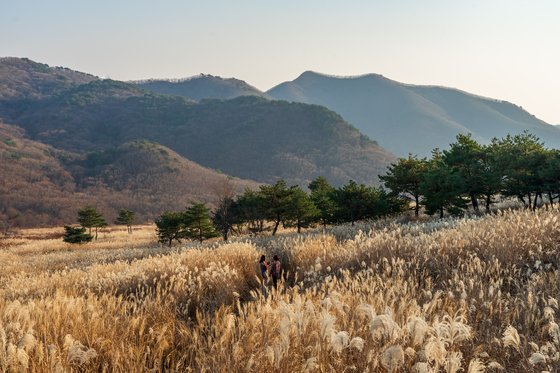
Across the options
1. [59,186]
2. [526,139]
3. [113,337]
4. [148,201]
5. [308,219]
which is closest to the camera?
[113,337]

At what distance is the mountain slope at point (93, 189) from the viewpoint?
138m

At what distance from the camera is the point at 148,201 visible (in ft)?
526

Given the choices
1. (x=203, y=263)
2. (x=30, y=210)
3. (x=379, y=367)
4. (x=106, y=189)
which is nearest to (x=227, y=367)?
(x=379, y=367)

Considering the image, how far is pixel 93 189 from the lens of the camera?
177 m

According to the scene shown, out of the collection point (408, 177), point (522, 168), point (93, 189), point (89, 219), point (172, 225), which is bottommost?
point (89, 219)

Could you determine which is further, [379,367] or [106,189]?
[106,189]

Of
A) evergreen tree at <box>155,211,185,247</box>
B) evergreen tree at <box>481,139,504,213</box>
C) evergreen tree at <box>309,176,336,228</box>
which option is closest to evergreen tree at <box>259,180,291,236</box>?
evergreen tree at <box>309,176,336,228</box>

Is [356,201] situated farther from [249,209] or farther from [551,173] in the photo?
[551,173]

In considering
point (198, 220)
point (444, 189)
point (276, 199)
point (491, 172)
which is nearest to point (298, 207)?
point (276, 199)

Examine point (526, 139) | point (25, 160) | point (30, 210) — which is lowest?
point (30, 210)

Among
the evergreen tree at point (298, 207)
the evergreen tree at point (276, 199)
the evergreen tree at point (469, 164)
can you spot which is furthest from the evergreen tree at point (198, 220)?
the evergreen tree at point (469, 164)

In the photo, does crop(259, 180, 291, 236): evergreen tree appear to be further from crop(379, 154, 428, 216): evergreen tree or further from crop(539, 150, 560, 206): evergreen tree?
crop(539, 150, 560, 206): evergreen tree

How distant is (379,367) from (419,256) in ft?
16.6

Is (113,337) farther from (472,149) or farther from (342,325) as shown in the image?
(472,149)
